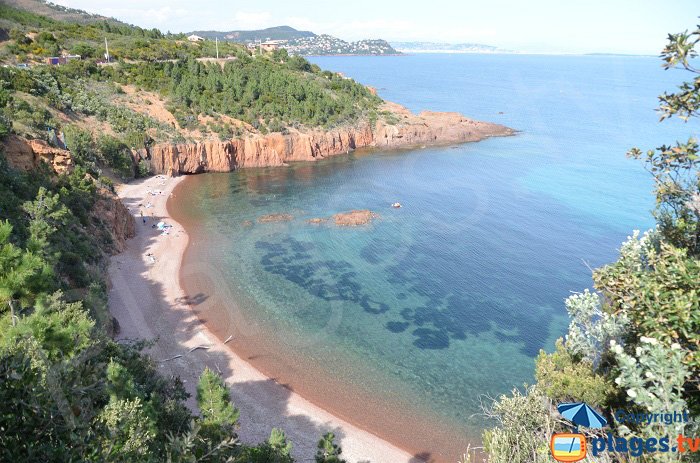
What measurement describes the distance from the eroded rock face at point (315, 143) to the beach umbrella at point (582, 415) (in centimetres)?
5588

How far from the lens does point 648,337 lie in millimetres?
6770

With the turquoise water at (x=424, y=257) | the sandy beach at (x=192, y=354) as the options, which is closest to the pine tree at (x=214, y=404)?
the sandy beach at (x=192, y=354)

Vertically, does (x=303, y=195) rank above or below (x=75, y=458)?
below

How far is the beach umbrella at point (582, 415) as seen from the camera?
912 centimetres

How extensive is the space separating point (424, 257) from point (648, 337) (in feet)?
100

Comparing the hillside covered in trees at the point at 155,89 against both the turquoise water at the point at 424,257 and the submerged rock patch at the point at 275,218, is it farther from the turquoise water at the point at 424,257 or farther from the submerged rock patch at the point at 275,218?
the submerged rock patch at the point at 275,218

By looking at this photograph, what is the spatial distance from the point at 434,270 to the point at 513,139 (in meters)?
59.6

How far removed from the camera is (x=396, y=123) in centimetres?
8119

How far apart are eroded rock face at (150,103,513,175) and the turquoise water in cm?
277

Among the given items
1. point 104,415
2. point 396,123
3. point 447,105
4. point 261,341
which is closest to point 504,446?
point 104,415

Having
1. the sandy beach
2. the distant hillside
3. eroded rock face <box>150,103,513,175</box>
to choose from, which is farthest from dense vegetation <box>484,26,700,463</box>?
the distant hillside

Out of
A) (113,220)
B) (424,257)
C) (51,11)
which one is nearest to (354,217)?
(424,257)

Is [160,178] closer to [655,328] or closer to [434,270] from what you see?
[434,270]

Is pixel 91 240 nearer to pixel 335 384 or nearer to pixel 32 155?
pixel 32 155
